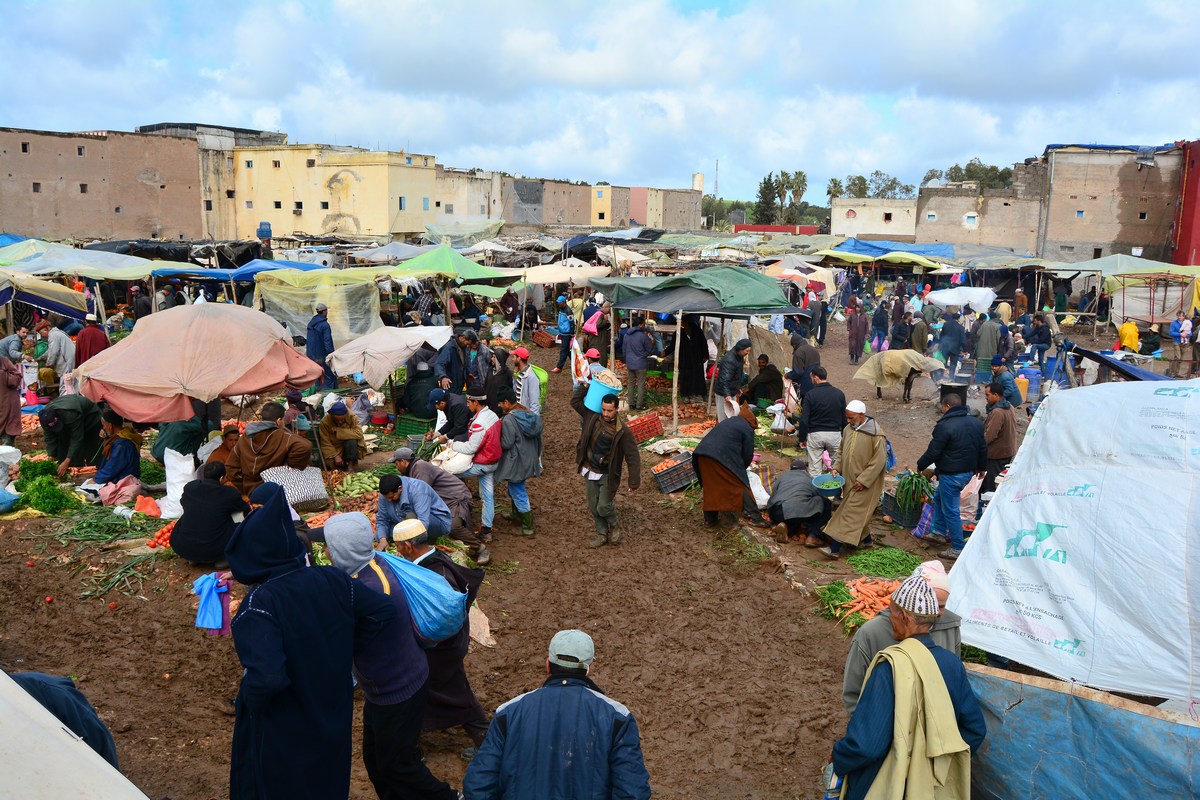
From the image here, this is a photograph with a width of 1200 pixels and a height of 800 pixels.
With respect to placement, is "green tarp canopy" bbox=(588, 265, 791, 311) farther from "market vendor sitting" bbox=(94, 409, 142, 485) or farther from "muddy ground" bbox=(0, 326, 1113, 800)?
"market vendor sitting" bbox=(94, 409, 142, 485)

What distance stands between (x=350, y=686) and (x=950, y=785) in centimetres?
237

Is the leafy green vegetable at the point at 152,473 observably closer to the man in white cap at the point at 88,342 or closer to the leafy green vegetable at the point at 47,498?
the leafy green vegetable at the point at 47,498

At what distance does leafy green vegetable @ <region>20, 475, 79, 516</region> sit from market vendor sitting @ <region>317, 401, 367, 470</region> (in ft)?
8.21

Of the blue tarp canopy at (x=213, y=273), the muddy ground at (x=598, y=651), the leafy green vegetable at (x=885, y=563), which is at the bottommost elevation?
the muddy ground at (x=598, y=651)

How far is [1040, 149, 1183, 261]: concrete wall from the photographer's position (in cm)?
3491

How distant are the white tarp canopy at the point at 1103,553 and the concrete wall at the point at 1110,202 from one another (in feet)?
119

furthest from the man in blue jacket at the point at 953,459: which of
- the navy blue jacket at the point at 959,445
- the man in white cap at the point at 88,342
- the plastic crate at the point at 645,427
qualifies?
the man in white cap at the point at 88,342

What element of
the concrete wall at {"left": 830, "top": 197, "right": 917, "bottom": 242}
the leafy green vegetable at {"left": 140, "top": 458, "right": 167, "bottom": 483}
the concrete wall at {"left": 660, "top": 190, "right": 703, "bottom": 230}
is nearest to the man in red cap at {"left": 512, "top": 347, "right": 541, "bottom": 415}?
the leafy green vegetable at {"left": 140, "top": 458, "right": 167, "bottom": 483}

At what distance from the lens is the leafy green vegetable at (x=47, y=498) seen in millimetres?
8344

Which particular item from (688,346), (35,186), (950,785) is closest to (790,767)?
(950,785)

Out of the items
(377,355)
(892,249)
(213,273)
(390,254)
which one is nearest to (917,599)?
(377,355)

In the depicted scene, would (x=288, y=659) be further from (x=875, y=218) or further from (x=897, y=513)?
(x=875, y=218)

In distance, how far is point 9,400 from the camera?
1102 cm

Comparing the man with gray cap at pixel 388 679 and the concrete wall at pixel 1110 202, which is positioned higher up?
the concrete wall at pixel 1110 202
